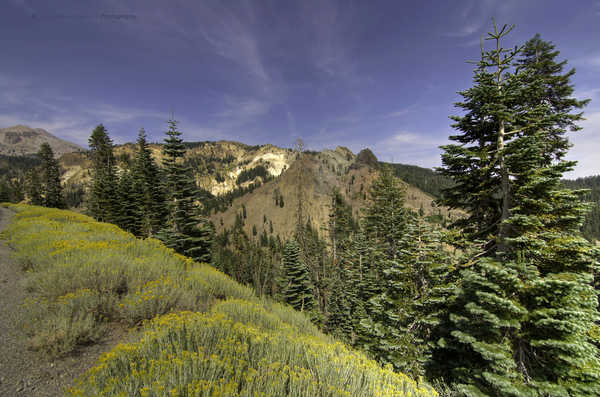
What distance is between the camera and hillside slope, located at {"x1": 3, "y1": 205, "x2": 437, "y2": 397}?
2.68 m

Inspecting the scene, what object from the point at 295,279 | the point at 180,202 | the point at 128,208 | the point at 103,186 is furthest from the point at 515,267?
the point at 103,186

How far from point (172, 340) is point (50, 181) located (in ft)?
208

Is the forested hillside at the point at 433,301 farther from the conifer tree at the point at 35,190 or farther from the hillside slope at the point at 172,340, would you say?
the conifer tree at the point at 35,190

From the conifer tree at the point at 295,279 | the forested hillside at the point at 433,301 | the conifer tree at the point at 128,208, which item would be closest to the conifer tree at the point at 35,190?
the conifer tree at the point at 128,208

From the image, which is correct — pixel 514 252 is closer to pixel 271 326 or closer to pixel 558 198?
pixel 558 198

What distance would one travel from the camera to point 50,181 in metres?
44.7

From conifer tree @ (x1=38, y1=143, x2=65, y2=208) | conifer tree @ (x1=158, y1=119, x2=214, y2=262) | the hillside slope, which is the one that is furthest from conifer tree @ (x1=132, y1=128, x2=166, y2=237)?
conifer tree @ (x1=38, y1=143, x2=65, y2=208)

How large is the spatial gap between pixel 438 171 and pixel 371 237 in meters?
26.7

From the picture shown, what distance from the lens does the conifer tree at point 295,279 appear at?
88.1 ft

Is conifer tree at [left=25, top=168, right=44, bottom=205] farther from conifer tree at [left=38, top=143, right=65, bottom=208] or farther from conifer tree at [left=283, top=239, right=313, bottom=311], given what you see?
conifer tree at [left=283, top=239, right=313, bottom=311]

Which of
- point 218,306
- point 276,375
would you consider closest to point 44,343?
point 218,306

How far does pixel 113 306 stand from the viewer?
15.2ft

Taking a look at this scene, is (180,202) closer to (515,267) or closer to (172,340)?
(172,340)

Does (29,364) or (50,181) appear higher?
(50,181)
